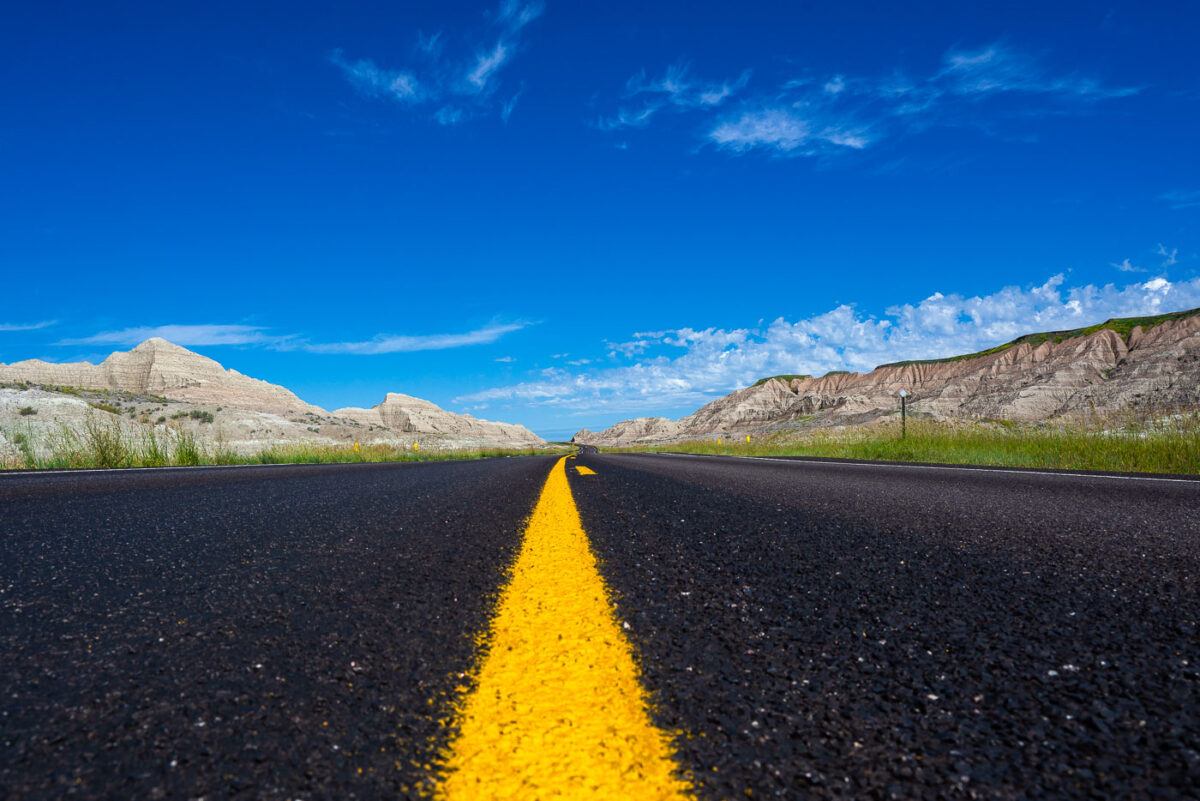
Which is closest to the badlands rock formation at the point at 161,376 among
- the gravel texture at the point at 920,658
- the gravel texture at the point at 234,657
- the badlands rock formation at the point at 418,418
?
the badlands rock formation at the point at 418,418

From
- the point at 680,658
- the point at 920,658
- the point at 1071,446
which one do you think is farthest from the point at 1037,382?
the point at 680,658

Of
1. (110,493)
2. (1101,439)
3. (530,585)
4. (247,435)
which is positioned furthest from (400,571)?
(247,435)

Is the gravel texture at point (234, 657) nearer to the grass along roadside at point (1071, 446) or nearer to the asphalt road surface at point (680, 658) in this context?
the asphalt road surface at point (680, 658)

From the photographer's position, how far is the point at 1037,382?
57594 millimetres

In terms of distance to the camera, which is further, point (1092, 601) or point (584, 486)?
point (584, 486)

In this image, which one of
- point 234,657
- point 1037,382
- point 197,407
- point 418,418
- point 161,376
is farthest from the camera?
point 418,418

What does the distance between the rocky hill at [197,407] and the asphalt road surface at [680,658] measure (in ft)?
47.8

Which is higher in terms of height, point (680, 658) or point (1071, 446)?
point (1071, 446)

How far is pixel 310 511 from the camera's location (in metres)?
3.90

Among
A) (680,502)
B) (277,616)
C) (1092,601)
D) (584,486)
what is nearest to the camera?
(277,616)

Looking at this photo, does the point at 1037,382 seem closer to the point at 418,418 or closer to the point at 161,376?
the point at 418,418

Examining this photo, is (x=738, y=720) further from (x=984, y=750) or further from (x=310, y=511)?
(x=310, y=511)

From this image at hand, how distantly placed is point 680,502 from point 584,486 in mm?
2205

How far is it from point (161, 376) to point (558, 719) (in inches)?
3639
